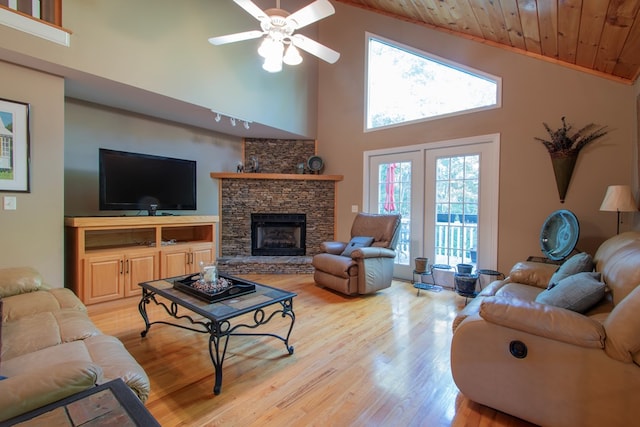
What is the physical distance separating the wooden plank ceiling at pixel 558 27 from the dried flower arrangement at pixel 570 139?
1.67 feet

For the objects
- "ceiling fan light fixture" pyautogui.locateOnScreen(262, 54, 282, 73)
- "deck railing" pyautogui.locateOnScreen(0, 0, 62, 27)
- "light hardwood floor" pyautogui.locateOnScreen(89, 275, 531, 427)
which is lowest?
"light hardwood floor" pyautogui.locateOnScreen(89, 275, 531, 427)

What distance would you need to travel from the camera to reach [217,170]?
5027 mm

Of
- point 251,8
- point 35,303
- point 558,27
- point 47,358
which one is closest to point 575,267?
point 558,27

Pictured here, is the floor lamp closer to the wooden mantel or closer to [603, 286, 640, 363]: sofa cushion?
[603, 286, 640, 363]: sofa cushion

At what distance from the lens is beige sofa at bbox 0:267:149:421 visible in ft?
2.81

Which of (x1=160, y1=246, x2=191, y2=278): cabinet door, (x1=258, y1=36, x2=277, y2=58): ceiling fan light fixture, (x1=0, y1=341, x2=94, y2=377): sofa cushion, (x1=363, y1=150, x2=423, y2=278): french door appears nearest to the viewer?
(x1=0, y1=341, x2=94, y2=377): sofa cushion

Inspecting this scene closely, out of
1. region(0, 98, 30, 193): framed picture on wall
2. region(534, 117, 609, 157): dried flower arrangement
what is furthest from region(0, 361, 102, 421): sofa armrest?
region(534, 117, 609, 157): dried flower arrangement

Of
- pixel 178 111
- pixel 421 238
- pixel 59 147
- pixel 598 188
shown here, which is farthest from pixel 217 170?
pixel 598 188

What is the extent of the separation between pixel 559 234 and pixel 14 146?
17.3ft

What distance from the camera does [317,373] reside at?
2.03 metres

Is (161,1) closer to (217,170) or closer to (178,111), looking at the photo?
(178,111)

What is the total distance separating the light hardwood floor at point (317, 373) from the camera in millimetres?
1635

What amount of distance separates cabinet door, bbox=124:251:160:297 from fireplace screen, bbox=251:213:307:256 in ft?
6.02

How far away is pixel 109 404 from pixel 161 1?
13.3ft
